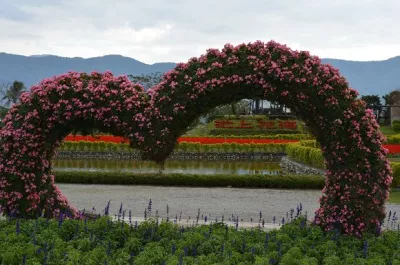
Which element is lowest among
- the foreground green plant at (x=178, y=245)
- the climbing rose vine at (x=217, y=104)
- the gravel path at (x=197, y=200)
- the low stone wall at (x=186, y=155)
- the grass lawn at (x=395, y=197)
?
the gravel path at (x=197, y=200)

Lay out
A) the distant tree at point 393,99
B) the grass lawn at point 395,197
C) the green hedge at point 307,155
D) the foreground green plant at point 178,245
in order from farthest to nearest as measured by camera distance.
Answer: the distant tree at point 393,99 < the green hedge at point 307,155 < the grass lawn at point 395,197 < the foreground green plant at point 178,245

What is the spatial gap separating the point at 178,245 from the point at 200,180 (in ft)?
33.5

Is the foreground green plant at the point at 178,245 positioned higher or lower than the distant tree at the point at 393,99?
lower

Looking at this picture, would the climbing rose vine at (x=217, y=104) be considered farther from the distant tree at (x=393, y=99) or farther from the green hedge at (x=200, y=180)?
the distant tree at (x=393, y=99)

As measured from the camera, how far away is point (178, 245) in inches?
276

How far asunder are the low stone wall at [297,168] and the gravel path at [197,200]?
12.9 feet

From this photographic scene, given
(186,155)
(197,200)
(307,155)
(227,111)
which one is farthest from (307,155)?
(227,111)

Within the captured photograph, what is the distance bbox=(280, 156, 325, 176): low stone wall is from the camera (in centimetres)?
2032

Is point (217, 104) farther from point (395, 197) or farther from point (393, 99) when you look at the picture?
point (393, 99)

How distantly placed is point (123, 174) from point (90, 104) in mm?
9538

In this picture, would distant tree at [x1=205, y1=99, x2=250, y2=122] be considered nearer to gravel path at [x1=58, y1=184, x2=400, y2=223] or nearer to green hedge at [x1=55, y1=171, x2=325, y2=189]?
green hedge at [x1=55, y1=171, x2=325, y2=189]

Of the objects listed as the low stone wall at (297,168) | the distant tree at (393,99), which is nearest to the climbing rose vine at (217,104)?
the low stone wall at (297,168)

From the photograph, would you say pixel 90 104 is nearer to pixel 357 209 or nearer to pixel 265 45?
pixel 265 45

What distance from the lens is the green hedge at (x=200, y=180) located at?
55.3 feet
